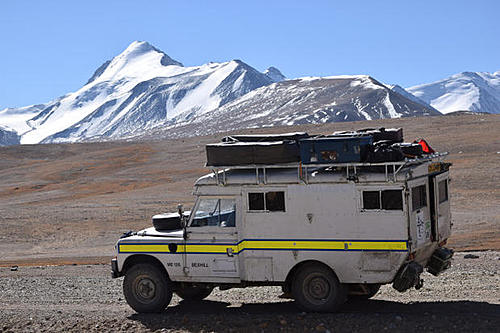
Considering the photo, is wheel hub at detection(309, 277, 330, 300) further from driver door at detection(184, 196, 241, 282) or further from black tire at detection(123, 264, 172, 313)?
black tire at detection(123, 264, 172, 313)

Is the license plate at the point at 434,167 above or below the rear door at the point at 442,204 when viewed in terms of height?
above

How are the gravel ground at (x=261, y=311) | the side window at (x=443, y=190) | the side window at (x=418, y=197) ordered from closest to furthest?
the gravel ground at (x=261, y=311), the side window at (x=418, y=197), the side window at (x=443, y=190)

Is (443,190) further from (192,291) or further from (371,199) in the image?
(192,291)

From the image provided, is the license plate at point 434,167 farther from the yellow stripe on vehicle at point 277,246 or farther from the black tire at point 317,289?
the black tire at point 317,289

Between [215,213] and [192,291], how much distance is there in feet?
6.64

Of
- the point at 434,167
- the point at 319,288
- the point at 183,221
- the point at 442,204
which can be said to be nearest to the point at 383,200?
the point at 434,167

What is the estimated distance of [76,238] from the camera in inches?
1273

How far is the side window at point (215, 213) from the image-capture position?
12.4 meters

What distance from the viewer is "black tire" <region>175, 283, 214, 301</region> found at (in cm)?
1289

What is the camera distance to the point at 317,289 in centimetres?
1204

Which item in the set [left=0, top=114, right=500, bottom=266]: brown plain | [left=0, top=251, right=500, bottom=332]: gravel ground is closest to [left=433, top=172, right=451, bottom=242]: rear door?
[left=0, top=251, right=500, bottom=332]: gravel ground

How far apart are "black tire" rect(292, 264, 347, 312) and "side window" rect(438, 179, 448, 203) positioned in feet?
8.26

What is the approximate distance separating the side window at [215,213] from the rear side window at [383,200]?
2286mm

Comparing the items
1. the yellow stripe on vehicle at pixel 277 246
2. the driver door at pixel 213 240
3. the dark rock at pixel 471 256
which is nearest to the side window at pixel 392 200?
the yellow stripe on vehicle at pixel 277 246
